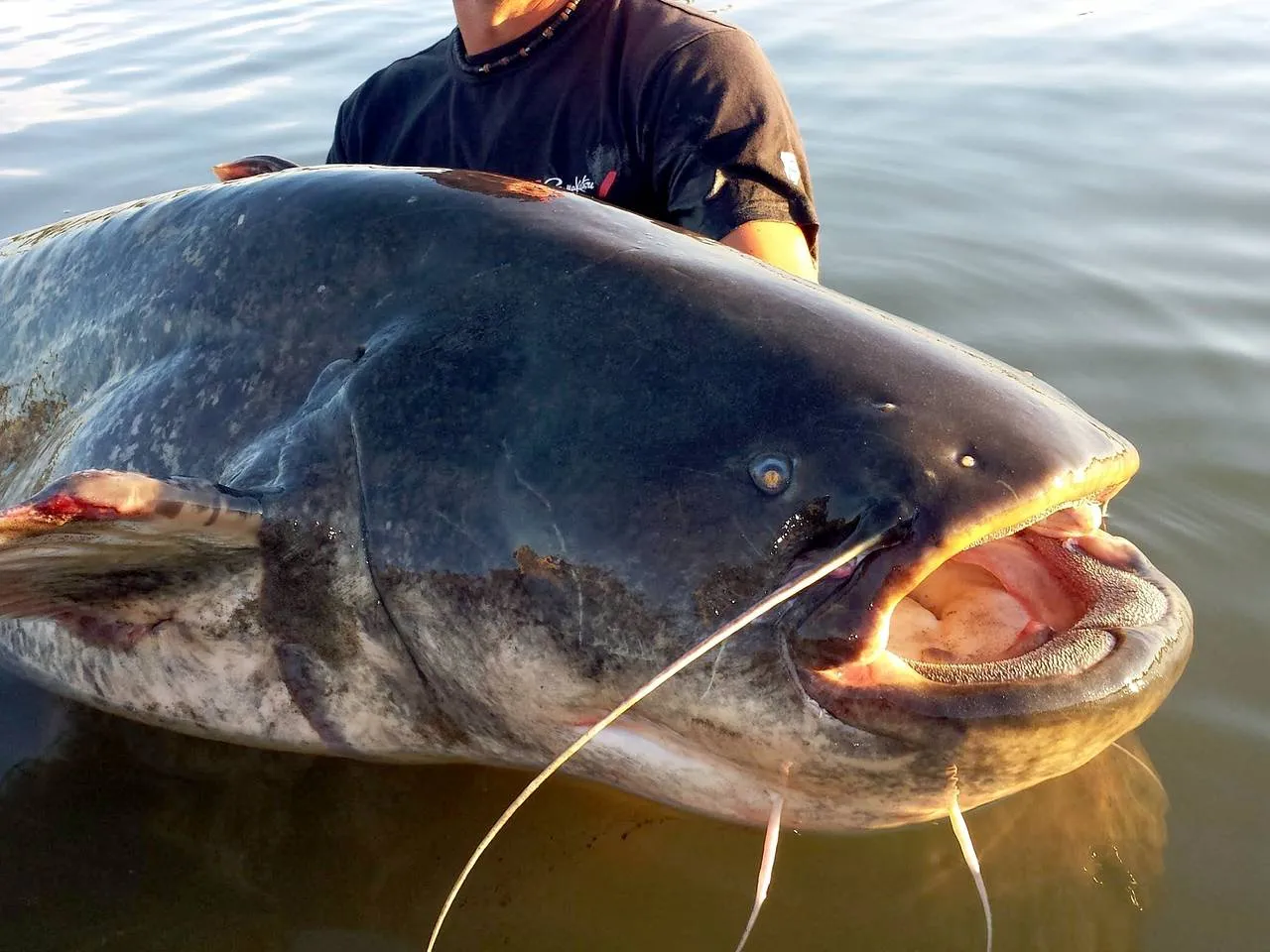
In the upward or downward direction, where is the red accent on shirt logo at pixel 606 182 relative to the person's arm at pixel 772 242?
upward

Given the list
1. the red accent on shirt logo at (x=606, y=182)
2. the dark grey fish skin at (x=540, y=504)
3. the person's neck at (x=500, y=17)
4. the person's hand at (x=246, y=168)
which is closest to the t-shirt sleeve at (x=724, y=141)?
the red accent on shirt logo at (x=606, y=182)

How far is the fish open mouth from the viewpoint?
154 cm

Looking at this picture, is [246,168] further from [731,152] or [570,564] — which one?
[570,564]

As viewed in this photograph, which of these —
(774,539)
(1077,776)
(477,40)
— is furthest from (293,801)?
(477,40)

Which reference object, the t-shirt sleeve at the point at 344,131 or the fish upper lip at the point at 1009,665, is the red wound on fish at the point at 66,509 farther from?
the t-shirt sleeve at the point at 344,131

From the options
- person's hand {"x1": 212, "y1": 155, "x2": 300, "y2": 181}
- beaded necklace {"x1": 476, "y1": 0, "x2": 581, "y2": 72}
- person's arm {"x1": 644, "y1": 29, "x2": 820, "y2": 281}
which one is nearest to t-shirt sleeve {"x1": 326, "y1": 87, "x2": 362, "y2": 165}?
beaded necklace {"x1": 476, "y1": 0, "x2": 581, "y2": 72}

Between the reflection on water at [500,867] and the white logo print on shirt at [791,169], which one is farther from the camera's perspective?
the white logo print on shirt at [791,169]

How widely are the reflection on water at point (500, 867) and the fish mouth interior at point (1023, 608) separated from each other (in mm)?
609

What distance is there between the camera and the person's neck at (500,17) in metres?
3.44

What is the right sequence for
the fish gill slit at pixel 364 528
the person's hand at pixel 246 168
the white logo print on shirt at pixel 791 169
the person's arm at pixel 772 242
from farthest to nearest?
the white logo print on shirt at pixel 791 169, the person's arm at pixel 772 242, the person's hand at pixel 246 168, the fish gill slit at pixel 364 528

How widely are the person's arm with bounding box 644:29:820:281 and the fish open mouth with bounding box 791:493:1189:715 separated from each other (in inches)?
53.2

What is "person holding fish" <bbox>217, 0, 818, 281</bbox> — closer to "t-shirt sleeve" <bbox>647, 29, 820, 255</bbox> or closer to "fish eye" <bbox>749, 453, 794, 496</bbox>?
"t-shirt sleeve" <bbox>647, 29, 820, 255</bbox>

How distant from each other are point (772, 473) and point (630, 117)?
192 centimetres

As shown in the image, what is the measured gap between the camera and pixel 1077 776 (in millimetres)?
2266
